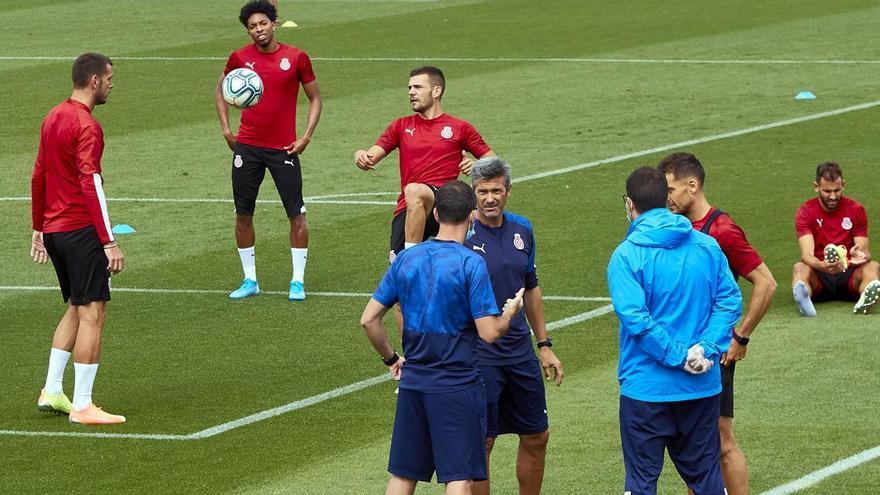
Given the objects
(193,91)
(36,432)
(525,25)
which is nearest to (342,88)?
(193,91)

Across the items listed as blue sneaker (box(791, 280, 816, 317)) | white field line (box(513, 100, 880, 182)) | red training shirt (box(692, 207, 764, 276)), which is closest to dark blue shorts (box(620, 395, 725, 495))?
red training shirt (box(692, 207, 764, 276))

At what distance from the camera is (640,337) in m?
8.17

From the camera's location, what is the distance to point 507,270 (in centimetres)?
942

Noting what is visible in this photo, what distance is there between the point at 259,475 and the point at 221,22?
26296mm

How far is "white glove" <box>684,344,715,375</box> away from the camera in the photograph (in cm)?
819

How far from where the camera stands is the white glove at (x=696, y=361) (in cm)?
819

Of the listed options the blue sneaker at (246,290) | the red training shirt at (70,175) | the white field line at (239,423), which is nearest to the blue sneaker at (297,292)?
the blue sneaker at (246,290)

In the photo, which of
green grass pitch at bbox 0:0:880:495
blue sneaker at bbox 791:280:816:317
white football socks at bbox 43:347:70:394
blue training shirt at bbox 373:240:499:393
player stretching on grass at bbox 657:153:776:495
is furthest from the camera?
blue sneaker at bbox 791:280:816:317

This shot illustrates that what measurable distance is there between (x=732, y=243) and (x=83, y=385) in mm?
4757

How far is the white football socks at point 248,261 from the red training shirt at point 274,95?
0.97 meters

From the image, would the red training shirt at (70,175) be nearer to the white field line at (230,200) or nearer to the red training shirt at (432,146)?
the red training shirt at (432,146)

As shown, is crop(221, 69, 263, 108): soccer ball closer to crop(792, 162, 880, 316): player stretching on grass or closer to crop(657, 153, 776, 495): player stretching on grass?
crop(792, 162, 880, 316): player stretching on grass

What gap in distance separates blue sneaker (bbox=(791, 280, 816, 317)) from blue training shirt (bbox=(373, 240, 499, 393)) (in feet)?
19.8

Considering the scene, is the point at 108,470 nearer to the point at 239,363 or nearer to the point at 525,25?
the point at 239,363
